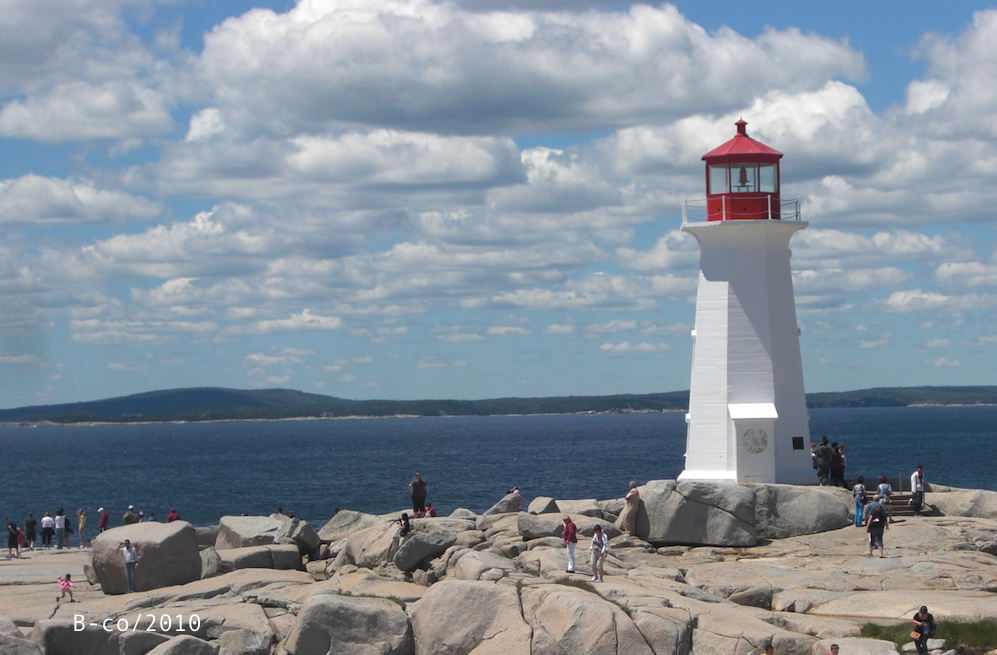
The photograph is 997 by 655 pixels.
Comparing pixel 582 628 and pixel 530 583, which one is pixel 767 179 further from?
pixel 582 628

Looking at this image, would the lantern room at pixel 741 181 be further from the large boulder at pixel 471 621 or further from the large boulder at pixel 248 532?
the large boulder at pixel 248 532

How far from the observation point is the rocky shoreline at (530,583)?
56.3 feet

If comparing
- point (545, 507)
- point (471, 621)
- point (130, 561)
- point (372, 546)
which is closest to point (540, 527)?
point (372, 546)

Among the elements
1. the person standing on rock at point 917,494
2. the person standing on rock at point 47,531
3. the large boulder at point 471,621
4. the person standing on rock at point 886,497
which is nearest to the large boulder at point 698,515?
the person standing on rock at point 886,497

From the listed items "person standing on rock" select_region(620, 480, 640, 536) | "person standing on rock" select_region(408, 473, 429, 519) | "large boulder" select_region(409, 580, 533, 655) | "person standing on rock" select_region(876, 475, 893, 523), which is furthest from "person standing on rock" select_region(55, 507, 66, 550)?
"person standing on rock" select_region(876, 475, 893, 523)

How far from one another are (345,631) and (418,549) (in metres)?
3.72

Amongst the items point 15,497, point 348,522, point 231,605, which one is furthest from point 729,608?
point 15,497

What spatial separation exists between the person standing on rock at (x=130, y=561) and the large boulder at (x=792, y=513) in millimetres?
14144

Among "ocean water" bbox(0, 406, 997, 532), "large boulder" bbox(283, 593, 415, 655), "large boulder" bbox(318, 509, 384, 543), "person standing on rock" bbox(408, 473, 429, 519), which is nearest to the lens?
"large boulder" bbox(283, 593, 415, 655)

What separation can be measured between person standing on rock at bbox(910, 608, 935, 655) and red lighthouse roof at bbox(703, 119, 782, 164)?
539 inches

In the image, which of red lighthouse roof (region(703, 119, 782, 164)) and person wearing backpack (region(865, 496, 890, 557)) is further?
red lighthouse roof (region(703, 119, 782, 164))

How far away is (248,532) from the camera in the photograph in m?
25.7

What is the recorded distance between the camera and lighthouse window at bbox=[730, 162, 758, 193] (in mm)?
27359

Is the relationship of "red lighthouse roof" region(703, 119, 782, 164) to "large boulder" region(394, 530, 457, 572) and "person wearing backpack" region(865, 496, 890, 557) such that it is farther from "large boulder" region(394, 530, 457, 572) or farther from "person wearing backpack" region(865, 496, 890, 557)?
"large boulder" region(394, 530, 457, 572)
